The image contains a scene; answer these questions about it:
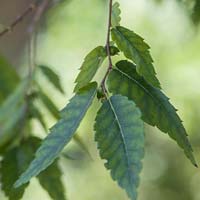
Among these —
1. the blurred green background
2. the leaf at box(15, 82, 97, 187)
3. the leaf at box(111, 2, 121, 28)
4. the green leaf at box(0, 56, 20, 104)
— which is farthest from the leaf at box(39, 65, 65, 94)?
the blurred green background

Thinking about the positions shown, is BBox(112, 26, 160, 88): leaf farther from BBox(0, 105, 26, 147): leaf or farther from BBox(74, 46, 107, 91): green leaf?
BBox(0, 105, 26, 147): leaf

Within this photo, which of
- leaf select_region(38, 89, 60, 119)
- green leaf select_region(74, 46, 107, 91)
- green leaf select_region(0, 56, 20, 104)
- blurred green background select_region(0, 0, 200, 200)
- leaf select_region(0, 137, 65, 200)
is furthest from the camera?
blurred green background select_region(0, 0, 200, 200)

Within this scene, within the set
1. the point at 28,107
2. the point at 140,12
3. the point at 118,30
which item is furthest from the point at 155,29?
the point at 118,30

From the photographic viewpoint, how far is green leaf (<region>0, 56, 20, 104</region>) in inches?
63.7

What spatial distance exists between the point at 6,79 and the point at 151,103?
2.66ft

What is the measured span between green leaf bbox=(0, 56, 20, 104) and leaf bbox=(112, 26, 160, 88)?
74cm

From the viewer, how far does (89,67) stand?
91 cm

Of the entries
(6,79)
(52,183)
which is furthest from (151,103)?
(6,79)

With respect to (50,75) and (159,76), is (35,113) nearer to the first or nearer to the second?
(50,75)

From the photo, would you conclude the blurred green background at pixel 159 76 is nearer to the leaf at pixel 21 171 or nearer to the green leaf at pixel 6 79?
the green leaf at pixel 6 79

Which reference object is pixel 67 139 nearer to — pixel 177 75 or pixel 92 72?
pixel 92 72

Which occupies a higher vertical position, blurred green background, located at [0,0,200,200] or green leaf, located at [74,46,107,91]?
blurred green background, located at [0,0,200,200]

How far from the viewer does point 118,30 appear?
3.02 ft

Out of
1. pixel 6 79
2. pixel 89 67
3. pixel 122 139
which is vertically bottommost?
pixel 122 139
